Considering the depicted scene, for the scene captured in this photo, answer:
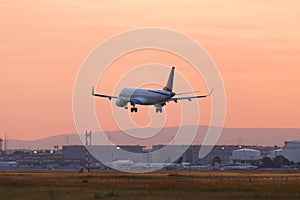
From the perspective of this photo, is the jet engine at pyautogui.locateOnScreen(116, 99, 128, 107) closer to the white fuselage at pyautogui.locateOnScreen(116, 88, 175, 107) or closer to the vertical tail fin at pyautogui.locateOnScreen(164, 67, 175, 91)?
the white fuselage at pyautogui.locateOnScreen(116, 88, 175, 107)

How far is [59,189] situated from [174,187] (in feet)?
35.4

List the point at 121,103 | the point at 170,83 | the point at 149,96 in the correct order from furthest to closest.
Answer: the point at 170,83 → the point at 121,103 → the point at 149,96

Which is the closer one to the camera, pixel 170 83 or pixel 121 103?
pixel 121 103

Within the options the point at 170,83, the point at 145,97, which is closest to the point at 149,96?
the point at 145,97

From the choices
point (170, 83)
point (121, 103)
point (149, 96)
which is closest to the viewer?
point (149, 96)

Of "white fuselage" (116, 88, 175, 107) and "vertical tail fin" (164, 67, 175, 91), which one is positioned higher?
"vertical tail fin" (164, 67, 175, 91)

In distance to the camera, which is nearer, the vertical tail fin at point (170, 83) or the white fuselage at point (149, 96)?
the white fuselage at point (149, 96)

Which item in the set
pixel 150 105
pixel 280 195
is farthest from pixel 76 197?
pixel 150 105

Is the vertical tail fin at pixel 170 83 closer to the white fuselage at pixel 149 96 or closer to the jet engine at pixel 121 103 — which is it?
the white fuselage at pixel 149 96

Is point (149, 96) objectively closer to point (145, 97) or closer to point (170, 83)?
point (145, 97)

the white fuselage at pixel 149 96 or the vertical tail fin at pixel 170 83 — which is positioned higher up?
the vertical tail fin at pixel 170 83

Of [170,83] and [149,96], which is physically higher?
[170,83]

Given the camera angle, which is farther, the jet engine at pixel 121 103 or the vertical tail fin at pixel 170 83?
the vertical tail fin at pixel 170 83

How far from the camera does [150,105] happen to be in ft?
400
